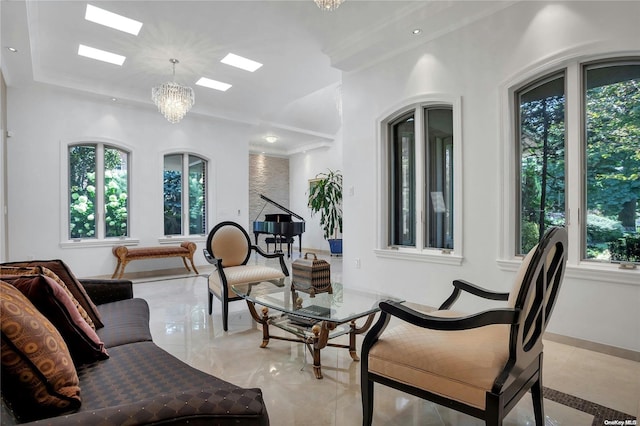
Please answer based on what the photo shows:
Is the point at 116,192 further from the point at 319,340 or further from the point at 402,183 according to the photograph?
the point at 319,340

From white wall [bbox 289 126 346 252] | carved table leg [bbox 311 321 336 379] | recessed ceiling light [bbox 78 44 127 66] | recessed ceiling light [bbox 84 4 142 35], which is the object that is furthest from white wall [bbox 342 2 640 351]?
white wall [bbox 289 126 346 252]

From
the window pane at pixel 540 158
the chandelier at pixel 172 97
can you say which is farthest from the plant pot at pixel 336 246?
the window pane at pixel 540 158

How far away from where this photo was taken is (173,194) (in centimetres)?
705

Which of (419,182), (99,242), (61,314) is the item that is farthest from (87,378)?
(99,242)

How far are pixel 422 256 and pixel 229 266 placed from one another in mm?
2231

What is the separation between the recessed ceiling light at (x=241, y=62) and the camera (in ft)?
15.7

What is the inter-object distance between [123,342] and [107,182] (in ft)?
17.9

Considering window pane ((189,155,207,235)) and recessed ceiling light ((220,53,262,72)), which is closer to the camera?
recessed ceiling light ((220,53,262,72))

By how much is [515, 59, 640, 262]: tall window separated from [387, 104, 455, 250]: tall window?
885 mm

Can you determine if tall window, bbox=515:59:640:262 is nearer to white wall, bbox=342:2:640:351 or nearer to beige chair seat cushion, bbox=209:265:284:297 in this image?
white wall, bbox=342:2:640:351

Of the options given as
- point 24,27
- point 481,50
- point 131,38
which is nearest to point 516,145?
point 481,50

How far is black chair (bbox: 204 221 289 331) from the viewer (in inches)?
134

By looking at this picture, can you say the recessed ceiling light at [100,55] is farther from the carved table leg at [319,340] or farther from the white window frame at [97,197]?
the carved table leg at [319,340]

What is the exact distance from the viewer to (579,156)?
2.91 m
